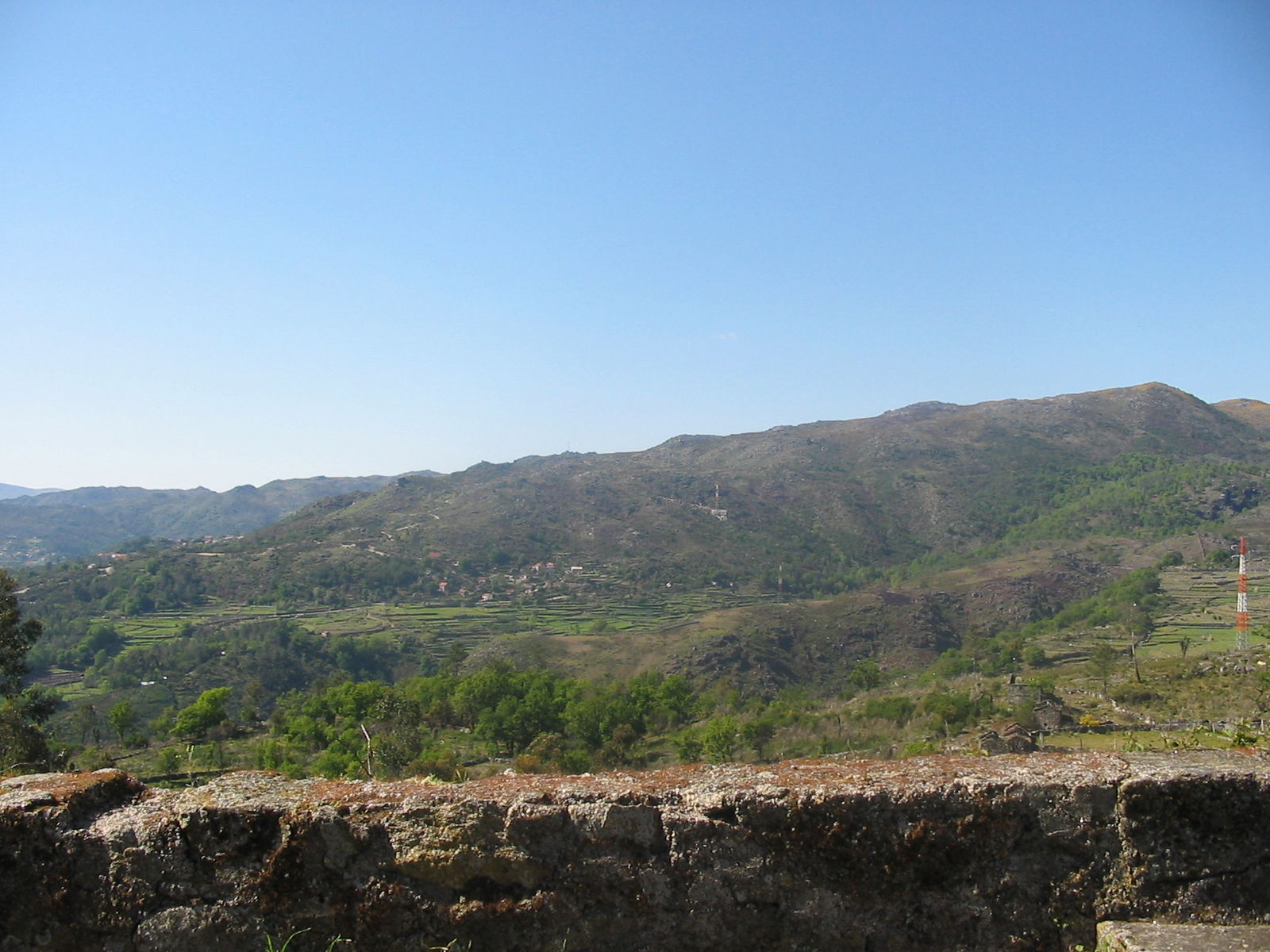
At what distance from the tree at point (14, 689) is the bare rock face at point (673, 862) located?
2490cm

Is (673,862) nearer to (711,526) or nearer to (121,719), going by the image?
(121,719)

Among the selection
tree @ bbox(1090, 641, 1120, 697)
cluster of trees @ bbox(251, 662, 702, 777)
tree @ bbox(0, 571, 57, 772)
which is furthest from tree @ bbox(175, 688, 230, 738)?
tree @ bbox(1090, 641, 1120, 697)

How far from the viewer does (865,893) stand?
4.25 m

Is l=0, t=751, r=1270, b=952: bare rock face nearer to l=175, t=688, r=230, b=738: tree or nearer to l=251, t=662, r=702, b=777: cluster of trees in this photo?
l=251, t=662, r=702, b=777: cluster of trees

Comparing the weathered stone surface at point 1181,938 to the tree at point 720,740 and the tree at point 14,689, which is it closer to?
the tree at point 14,689

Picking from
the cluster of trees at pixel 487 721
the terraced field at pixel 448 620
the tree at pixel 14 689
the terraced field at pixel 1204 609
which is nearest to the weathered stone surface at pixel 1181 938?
the tree at pixel 14 689

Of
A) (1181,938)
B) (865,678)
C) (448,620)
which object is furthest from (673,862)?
(448,620)

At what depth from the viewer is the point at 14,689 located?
26.1 m

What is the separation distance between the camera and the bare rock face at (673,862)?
4145 millimetres

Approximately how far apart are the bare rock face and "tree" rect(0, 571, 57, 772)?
980 inches

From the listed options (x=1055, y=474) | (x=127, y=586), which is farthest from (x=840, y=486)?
(x=127, y=586)

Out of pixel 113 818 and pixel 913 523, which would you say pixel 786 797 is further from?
pixel 913 523

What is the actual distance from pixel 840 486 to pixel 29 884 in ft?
647

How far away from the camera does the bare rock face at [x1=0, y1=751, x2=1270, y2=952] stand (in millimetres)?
4145
